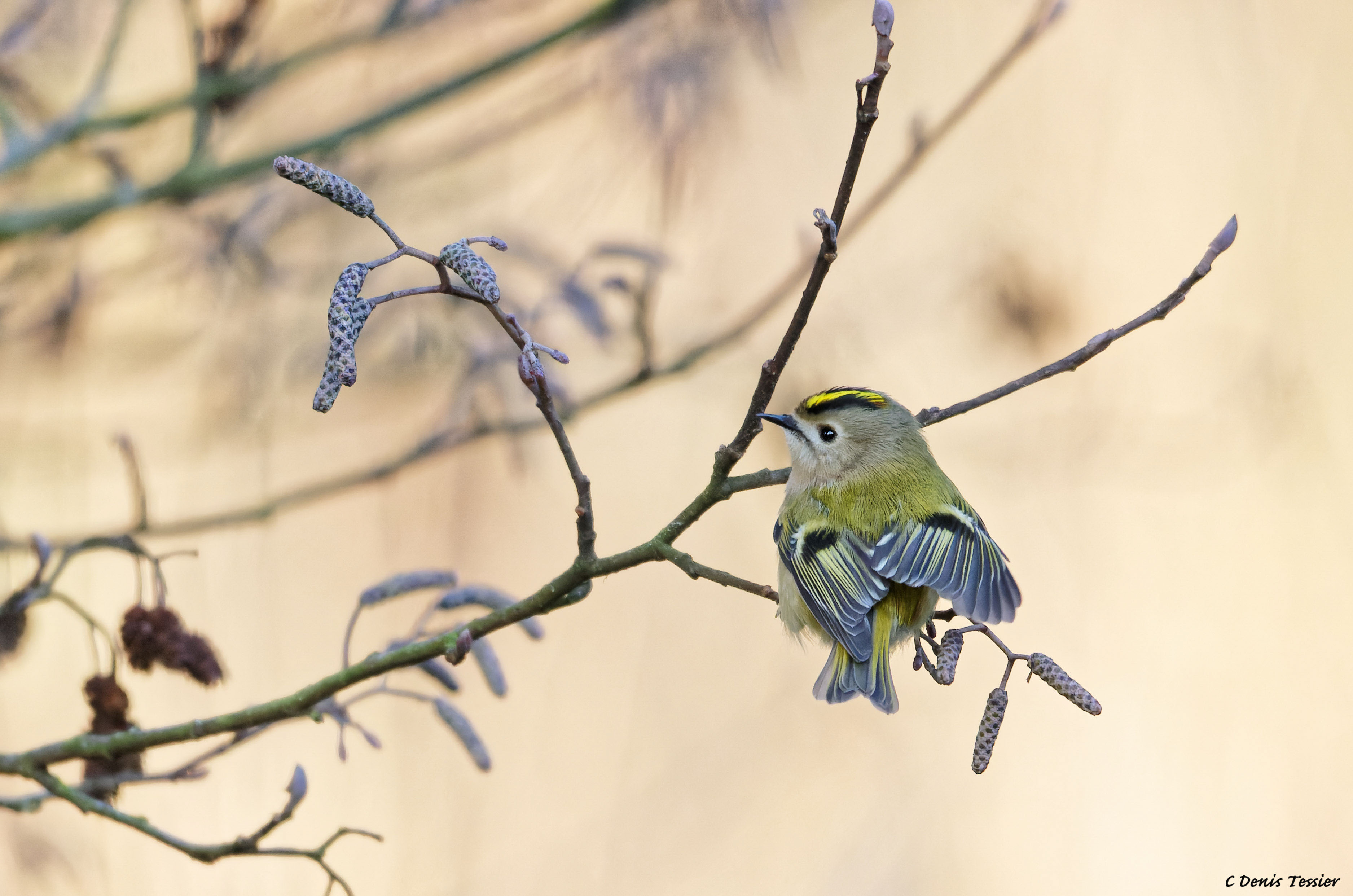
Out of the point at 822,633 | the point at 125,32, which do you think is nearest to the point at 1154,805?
the point at 822,633

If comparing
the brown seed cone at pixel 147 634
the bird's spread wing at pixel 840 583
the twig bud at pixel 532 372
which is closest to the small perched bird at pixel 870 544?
the bird's spread wing at pixel 840 583

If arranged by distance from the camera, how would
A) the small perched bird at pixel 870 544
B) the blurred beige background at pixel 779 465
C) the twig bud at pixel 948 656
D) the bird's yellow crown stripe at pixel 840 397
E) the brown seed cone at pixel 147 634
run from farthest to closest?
1. the blurred beige background at pixel 779 465
2. the bird's yellow crown stripe at pixel 840 397
3. the small perched bird at pixel 870 544
4. the brown seed cone at pixel 147 634
5. the twig bud at pixel 948 656

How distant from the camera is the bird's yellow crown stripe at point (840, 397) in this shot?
1.83 meters

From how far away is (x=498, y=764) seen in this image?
2443 mm

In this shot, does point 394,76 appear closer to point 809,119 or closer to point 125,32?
point 125,32

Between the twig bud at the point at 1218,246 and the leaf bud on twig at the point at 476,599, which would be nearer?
the twig bud at the point at 1218,246

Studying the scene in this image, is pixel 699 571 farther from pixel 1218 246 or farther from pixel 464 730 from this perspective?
pixel 1218 246

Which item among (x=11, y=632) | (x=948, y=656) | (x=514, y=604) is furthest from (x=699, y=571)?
(x=11, y=632)

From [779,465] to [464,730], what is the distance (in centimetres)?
101

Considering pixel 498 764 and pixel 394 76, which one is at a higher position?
pixel 394 76

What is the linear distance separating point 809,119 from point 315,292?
1.27m

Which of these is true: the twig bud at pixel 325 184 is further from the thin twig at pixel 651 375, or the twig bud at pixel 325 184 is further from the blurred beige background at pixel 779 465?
the blurred beige background at pixel 779 465

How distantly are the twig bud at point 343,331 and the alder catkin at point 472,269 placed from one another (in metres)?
0.07

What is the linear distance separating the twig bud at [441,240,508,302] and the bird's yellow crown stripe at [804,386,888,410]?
97 centimetres
